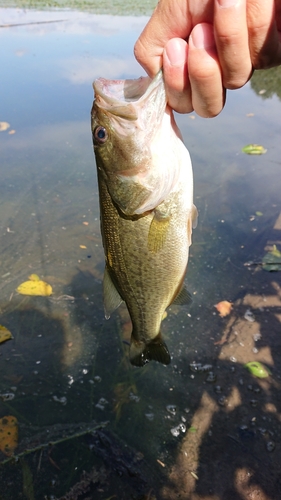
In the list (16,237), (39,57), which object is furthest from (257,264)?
(39,57)

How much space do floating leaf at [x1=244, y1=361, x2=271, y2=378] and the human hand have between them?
2226 mm

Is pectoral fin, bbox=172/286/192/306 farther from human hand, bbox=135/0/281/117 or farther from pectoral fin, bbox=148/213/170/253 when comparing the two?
human hand, bbox=135/0/281/117

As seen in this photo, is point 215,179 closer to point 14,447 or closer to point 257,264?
point 257,264

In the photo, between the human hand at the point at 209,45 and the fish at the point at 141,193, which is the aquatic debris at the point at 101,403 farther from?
the human hand at the point at 209,45

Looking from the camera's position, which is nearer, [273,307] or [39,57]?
[273,307]

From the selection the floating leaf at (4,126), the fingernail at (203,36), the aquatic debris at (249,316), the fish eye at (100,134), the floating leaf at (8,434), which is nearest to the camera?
the fingernail at (203,36)

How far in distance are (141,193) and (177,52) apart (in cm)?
57

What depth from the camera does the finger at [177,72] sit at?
4.29ft

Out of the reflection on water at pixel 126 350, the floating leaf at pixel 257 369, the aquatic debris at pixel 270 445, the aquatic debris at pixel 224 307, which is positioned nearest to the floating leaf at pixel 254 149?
the reflection on water at pixel 126 350

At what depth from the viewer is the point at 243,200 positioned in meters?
4.75

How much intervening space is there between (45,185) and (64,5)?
51.8 ft

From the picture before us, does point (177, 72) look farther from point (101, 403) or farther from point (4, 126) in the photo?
point (4, 126)

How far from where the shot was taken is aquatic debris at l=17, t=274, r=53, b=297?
12.1 feet

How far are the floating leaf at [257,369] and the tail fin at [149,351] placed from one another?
3.85ft
